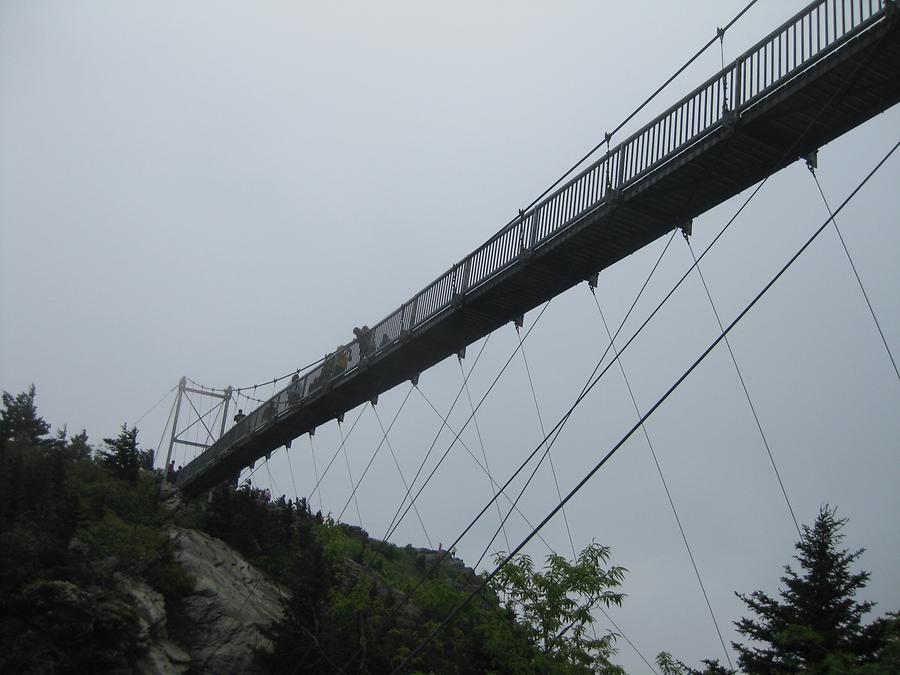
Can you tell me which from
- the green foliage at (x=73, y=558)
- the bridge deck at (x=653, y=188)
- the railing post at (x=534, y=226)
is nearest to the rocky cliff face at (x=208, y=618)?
the green foliage at (x=73, y=558)

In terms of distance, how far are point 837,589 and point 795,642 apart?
7.39 feet

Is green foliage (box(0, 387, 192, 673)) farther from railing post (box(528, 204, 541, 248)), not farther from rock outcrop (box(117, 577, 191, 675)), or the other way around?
railing post (box(528, 204, 541, 248))

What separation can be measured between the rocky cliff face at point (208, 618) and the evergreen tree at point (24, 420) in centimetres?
1053

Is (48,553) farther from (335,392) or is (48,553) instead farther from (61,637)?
(335,392)

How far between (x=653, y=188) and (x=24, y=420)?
3186 cm

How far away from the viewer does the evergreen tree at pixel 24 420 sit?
122ft

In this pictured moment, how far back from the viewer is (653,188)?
1644cm

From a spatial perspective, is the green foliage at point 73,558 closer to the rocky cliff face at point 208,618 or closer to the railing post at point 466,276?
the rocky cliff face at point 208,618

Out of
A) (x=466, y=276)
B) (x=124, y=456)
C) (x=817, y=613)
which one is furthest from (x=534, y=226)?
(x=124, y=456)

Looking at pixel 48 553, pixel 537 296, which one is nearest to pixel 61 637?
pixel 48 553

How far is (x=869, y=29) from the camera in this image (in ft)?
42.9

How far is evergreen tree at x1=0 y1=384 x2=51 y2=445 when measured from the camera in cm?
3725

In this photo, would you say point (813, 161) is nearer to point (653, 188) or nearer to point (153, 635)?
point (653, 188)

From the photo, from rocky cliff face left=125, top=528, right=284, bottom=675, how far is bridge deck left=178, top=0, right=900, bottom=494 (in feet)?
24.7
